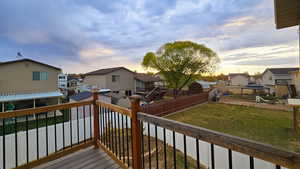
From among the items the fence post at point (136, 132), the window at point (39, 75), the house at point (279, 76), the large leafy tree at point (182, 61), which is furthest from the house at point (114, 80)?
the house at point (279, 76)

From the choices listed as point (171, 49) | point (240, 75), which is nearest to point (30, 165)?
point (171, 49)

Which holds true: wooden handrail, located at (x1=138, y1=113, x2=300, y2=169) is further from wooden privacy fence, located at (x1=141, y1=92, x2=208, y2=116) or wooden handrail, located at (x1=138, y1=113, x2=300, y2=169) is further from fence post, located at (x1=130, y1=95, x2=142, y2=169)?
wooden privacy fence, located at (x1=141, y1=92, x2=208, y2=116)

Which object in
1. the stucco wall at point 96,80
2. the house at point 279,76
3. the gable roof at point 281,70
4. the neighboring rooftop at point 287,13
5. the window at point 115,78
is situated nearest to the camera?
the neighboring rooftop at point 287,13

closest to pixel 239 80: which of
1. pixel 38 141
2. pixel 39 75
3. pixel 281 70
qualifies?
pixel 281 70

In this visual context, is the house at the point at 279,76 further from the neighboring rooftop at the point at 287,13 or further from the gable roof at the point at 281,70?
the neighboring rooftop at the point at 287,13

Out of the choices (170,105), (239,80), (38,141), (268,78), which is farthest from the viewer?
(239,80)

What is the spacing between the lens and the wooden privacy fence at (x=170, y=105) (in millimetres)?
9320

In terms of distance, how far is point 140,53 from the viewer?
645 inches

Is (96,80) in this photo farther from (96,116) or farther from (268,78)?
(268,78)

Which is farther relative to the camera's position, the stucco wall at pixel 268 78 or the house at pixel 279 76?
the stucco wall at pixel 268 78

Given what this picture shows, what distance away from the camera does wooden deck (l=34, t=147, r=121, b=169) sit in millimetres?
2201

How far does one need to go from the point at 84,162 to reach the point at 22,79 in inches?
474

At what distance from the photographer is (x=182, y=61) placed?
14.5 meters

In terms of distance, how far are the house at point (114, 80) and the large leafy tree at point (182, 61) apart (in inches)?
204
